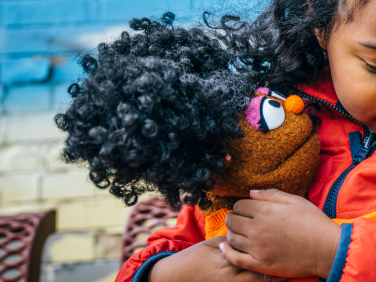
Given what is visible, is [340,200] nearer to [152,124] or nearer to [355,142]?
[355,142]

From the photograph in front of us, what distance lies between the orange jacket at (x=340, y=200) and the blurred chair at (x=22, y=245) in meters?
0.36

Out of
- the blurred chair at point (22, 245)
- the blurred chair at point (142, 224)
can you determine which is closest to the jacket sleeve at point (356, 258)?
the blurred chair at point (142, 224)

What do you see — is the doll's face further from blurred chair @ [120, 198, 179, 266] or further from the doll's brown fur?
blurred chair @ [120, 198, 179, 266]

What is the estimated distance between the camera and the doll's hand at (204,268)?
2.10ft

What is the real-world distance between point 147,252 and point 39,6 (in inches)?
54.2

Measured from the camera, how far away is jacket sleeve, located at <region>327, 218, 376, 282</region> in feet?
1.78

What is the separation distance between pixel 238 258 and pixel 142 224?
0.58 metres

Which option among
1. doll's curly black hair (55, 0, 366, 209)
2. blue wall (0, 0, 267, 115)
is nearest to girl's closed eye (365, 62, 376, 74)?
doll's curly black hair (55, 0, 366, 209)

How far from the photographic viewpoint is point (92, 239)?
157 cm

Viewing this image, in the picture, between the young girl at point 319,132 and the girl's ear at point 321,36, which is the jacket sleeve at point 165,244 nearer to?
the young girl at point 319,132

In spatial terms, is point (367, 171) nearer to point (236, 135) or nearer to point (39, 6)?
point (236, 135)

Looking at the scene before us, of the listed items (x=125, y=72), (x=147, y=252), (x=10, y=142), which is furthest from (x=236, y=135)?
(x=10, y=142)

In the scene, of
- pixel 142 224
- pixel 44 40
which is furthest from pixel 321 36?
pixel 44 40

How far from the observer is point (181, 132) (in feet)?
1.65
